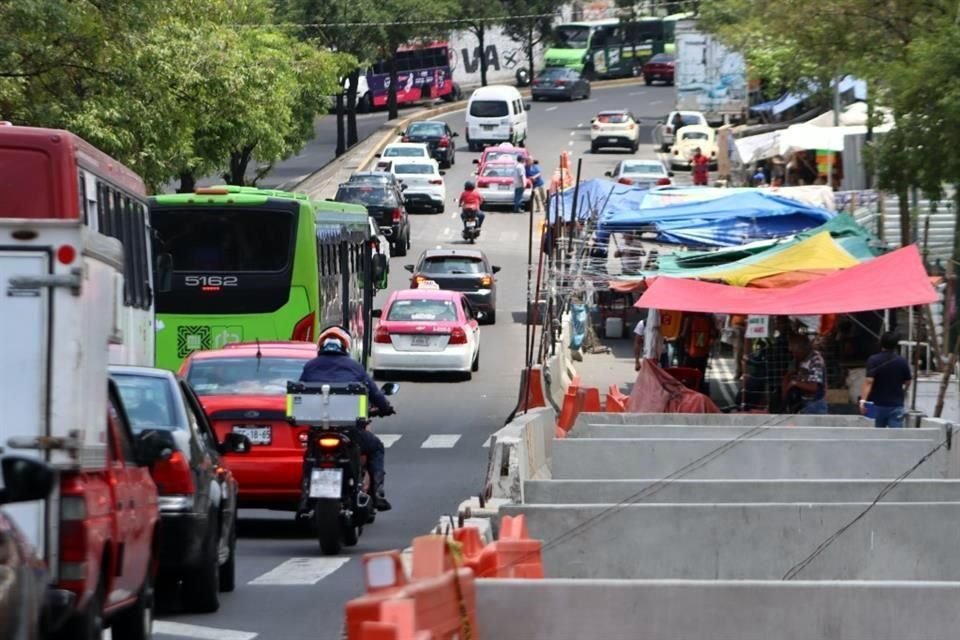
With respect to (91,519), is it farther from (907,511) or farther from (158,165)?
(158,165)

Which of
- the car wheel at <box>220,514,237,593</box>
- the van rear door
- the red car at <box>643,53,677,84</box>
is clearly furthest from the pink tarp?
the red car at <box>643,53,677,84</box>

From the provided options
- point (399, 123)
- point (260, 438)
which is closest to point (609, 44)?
point (399, 123)

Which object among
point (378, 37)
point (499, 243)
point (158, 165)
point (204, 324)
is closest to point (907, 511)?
point (204, 324)

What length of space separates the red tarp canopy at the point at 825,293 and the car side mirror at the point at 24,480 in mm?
16509

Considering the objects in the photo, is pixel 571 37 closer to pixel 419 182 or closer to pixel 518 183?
pixel 518 183

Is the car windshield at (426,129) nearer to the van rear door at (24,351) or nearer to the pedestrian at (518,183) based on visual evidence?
the pedestrian at (518,183)

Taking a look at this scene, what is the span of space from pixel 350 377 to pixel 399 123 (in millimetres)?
62934

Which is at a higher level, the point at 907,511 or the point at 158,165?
the point at 158,165

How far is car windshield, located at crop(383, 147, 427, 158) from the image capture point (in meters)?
61.4

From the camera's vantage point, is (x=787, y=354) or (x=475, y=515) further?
(x=787, y=354)

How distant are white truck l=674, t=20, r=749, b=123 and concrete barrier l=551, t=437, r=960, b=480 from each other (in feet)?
200

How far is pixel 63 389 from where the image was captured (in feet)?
27.6

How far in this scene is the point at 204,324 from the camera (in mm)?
25219

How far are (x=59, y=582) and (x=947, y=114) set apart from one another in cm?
1785
